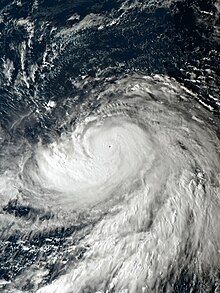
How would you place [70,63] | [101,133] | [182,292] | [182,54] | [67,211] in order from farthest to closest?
[70,63]
[182,54]
[101,133]
[67,211]
[182,292]

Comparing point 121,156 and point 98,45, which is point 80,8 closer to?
point 98,45

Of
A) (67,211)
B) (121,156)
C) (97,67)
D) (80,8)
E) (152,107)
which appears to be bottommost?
(67,211)

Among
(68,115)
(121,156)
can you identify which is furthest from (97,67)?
(121,156)

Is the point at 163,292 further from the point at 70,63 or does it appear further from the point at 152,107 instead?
the point at 70,63

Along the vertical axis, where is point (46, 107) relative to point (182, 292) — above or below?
above

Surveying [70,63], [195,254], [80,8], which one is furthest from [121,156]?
[80,8]

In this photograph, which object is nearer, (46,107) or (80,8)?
(46,107)

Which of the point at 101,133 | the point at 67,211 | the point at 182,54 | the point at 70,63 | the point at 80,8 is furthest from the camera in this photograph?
the point at 80,8
